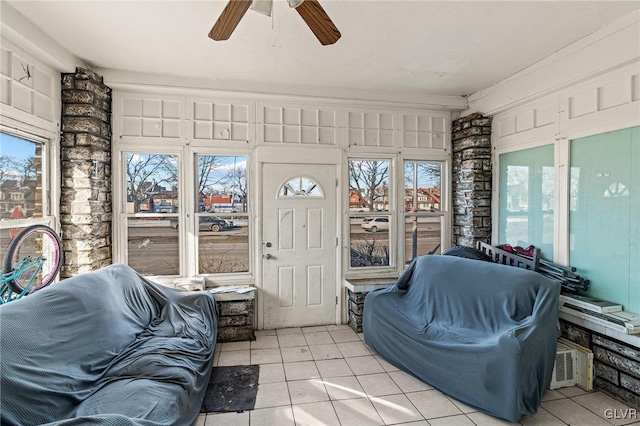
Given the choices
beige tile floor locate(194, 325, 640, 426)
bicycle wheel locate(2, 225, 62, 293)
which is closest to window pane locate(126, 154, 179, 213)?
bicycle wheel locate(2, 225, 62, 293)

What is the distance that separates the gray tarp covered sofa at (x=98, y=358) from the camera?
161cm

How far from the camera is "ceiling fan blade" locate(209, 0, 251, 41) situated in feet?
5.79

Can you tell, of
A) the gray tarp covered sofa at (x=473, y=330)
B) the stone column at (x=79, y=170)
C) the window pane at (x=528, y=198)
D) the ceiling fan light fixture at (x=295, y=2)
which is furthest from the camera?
the window pane at (x=528, y=198)

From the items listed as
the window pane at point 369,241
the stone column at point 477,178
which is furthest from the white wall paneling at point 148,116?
the stone column at point 477,178

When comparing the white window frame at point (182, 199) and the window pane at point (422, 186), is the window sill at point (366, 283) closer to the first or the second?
the window pane at point (422, 186)


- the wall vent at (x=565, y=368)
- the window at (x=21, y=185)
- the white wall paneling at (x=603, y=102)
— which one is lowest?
the wall vent at (x=565, y=368)

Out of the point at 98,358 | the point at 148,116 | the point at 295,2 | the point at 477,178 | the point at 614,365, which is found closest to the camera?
the point at 295,2

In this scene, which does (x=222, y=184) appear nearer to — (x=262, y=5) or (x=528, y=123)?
(x=262, y=5)

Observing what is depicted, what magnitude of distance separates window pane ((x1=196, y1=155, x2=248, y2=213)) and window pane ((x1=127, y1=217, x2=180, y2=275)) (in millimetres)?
456

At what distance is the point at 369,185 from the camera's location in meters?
4.34

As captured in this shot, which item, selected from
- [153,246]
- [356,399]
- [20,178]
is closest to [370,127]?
[153,246]

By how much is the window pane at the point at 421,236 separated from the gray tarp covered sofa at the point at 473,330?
0.88 meters

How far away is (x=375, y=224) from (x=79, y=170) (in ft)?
10.7

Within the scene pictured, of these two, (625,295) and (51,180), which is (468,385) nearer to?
(625,295)
